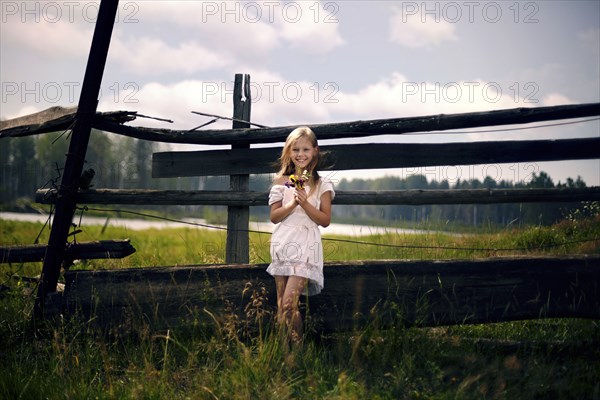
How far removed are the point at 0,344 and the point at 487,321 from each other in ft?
13.3

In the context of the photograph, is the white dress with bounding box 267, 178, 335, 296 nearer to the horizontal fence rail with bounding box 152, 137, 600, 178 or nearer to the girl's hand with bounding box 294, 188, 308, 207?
the girl's hand with bounding box 294, 188, 308, 207

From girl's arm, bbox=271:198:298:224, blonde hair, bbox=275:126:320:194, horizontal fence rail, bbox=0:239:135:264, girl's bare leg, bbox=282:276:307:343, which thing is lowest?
girl's bare leg, bbox=282:276:307:343

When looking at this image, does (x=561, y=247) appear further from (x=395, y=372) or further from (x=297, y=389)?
(x=297, y=389)

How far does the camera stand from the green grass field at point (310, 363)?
2.93m

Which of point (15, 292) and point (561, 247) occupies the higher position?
point (561, 247)

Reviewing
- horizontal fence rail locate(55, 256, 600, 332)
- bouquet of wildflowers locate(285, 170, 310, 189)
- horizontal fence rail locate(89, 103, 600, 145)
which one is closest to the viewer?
bouquet of wildflowers locate(285, 170, 310, 189)

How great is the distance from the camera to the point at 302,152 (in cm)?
359

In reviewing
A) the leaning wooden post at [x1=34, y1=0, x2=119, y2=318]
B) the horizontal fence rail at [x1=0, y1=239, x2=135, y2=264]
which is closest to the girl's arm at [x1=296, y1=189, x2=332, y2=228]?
the horizontal fence rail at [x1=0, y1=239, x2=135, y2=264]

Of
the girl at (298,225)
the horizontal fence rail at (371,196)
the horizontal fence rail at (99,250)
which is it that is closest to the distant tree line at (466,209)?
the horizontal fence rail at (371,196)

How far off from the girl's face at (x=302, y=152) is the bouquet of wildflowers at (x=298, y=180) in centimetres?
9

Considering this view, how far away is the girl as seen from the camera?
344 cm

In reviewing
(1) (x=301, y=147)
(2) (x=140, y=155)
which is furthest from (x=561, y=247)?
(2) (x=140, y=155)

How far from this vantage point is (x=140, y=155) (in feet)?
176

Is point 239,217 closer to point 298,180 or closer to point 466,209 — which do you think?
point 298,180
